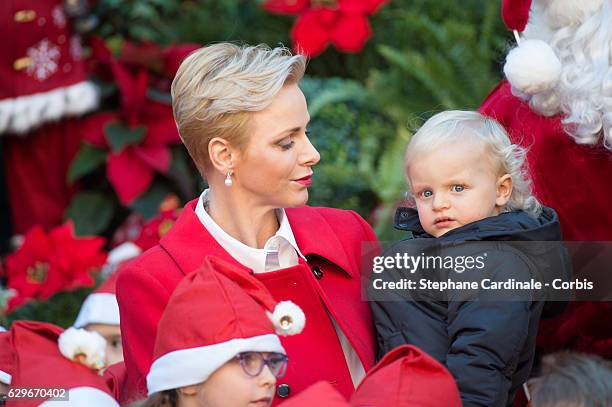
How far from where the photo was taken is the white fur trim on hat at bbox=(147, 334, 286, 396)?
96.7 inches

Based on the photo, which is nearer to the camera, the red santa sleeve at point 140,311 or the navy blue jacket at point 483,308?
the navy blue jacket at point 483,308

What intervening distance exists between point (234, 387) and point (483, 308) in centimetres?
66

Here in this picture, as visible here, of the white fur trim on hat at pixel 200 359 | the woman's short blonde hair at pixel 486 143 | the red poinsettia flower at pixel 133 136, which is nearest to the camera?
the white fur trim on hat at pixel 200 359

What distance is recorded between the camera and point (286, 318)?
2.57m

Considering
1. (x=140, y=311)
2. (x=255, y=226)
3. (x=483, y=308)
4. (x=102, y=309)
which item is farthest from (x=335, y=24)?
(x=483, y=308)

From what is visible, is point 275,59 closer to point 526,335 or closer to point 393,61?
point 526,335

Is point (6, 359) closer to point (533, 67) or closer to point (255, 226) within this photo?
point (255, 226)

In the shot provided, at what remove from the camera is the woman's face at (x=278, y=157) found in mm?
2922

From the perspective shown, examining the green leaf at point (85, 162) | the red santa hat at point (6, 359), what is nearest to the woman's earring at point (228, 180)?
the red santa hat at point (6, 359)

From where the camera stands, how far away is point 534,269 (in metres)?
2.82

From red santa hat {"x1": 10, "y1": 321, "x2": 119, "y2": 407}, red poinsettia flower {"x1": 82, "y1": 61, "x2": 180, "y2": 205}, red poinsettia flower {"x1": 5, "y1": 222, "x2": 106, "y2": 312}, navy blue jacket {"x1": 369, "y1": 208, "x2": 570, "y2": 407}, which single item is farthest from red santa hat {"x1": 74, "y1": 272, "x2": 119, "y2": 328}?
red poinsettia flower {"x1": 82, "y1": 61, "x2": 180, "y2": 205}

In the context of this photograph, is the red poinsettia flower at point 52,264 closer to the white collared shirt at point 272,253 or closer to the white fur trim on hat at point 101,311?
the white fur trim on hat at point 101,311

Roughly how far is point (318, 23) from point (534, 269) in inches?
126

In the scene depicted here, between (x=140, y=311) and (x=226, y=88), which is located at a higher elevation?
(x=226, y=88)
